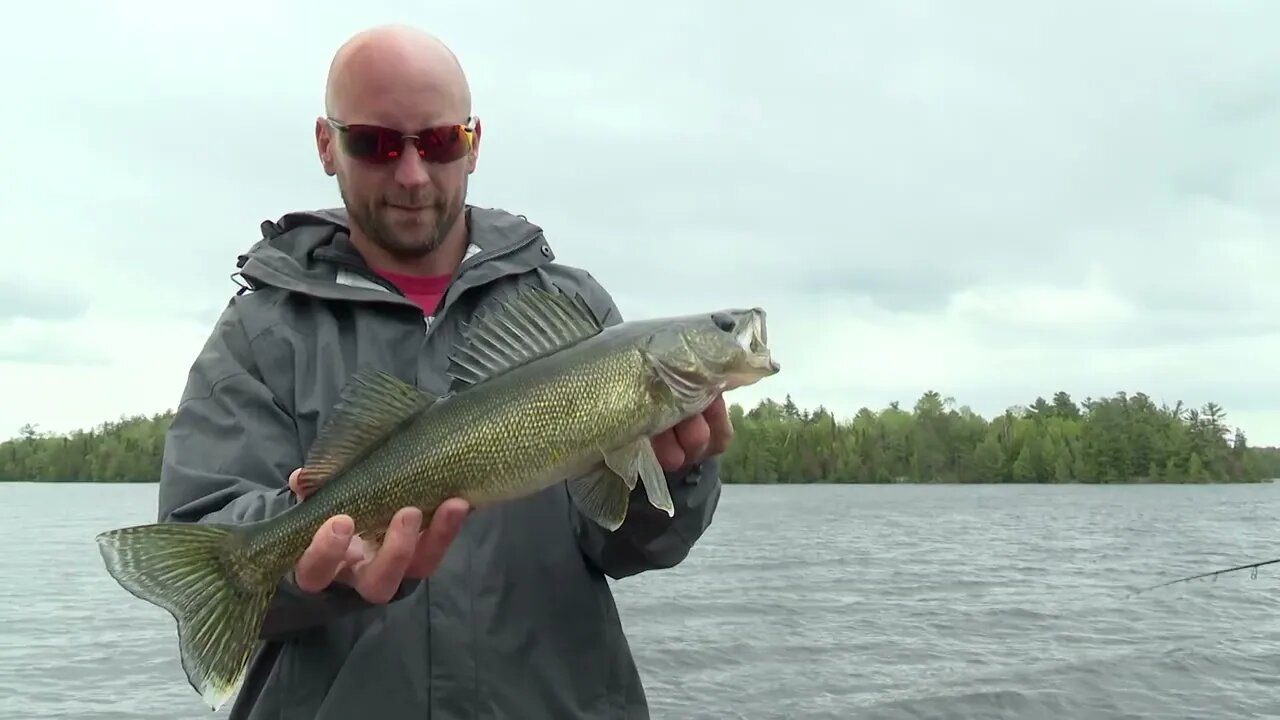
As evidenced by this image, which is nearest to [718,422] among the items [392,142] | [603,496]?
[603,496]

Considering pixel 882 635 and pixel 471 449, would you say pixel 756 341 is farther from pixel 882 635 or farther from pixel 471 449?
pixel 882 635

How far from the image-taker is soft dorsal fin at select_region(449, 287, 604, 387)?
3219 mm

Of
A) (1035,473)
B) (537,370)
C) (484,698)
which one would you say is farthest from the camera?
(1035,473)

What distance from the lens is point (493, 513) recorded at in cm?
320

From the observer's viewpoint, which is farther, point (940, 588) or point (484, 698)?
point (940, 588)

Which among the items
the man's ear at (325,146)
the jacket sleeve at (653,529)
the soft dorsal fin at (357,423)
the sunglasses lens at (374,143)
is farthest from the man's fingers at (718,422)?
the man's ear at (325,146)

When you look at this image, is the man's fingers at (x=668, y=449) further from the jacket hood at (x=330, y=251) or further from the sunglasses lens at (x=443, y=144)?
the sunglasses lens at (x=443, y=144)

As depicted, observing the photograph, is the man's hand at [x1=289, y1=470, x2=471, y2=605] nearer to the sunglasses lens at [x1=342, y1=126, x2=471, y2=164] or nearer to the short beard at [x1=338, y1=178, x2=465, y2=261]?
the short beard at [x1=338, y1=178, x2=465, y2=261]

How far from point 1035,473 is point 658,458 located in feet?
322

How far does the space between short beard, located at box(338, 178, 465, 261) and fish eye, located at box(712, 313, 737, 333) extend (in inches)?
37.2

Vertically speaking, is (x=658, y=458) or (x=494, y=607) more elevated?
(x=658, y=458)

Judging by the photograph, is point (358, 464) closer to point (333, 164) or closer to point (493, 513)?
point (493, 513)

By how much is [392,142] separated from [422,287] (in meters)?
0.52

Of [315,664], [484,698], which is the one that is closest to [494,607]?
[484,698]
